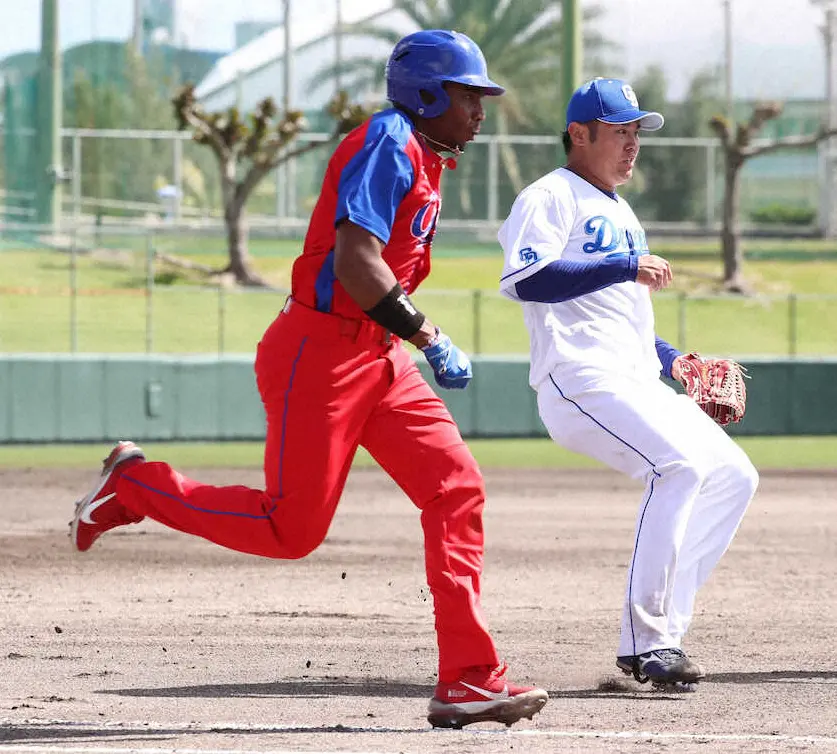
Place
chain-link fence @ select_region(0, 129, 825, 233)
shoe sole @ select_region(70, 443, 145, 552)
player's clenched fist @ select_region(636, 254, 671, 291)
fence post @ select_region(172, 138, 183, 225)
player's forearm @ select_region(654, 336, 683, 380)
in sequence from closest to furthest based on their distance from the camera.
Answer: shoe sole @ select_region(70, 443, 145, 552), player's clenched fist @ select_region(636, 254, 671, 291), player's forearm @ select_region(654, 336, 683, 380), chain-link fence @ select_region(0, 129, 825, 233), fence post @ select_region(172, 138, 183, 225)

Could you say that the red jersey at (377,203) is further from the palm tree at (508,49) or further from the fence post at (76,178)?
the palm tree at (508,49)

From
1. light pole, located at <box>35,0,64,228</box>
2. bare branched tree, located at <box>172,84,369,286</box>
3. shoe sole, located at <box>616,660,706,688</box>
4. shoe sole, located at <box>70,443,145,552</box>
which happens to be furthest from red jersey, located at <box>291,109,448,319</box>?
light pole, located at <box>35,0,64,228</box>

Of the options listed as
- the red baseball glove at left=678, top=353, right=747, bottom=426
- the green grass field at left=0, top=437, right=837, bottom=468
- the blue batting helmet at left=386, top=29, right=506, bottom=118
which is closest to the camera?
the blue batting helmet at left=386, top=29, right=506, bottom=118

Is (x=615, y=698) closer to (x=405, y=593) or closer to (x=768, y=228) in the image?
(x=405, y=593)

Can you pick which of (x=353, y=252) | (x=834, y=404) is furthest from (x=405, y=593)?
(x=834, y=404)

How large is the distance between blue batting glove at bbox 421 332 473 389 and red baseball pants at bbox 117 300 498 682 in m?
0.15

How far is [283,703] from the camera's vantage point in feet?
19.4

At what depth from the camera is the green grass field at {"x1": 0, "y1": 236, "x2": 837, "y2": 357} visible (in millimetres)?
23422

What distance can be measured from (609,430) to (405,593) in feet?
8.73

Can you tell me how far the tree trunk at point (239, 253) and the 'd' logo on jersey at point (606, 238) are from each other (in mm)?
22363

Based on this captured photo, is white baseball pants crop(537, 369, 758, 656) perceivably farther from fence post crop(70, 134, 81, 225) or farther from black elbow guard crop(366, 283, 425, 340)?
fence post crop(70, 134, 81, 225)

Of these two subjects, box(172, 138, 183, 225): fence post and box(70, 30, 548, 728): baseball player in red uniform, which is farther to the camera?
box(172, 138, 183, 225): fence post

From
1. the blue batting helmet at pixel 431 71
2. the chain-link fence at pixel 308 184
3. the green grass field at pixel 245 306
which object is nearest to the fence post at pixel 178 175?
the chain-link fence at pixel 308 184

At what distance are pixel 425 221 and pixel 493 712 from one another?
1.44 m
